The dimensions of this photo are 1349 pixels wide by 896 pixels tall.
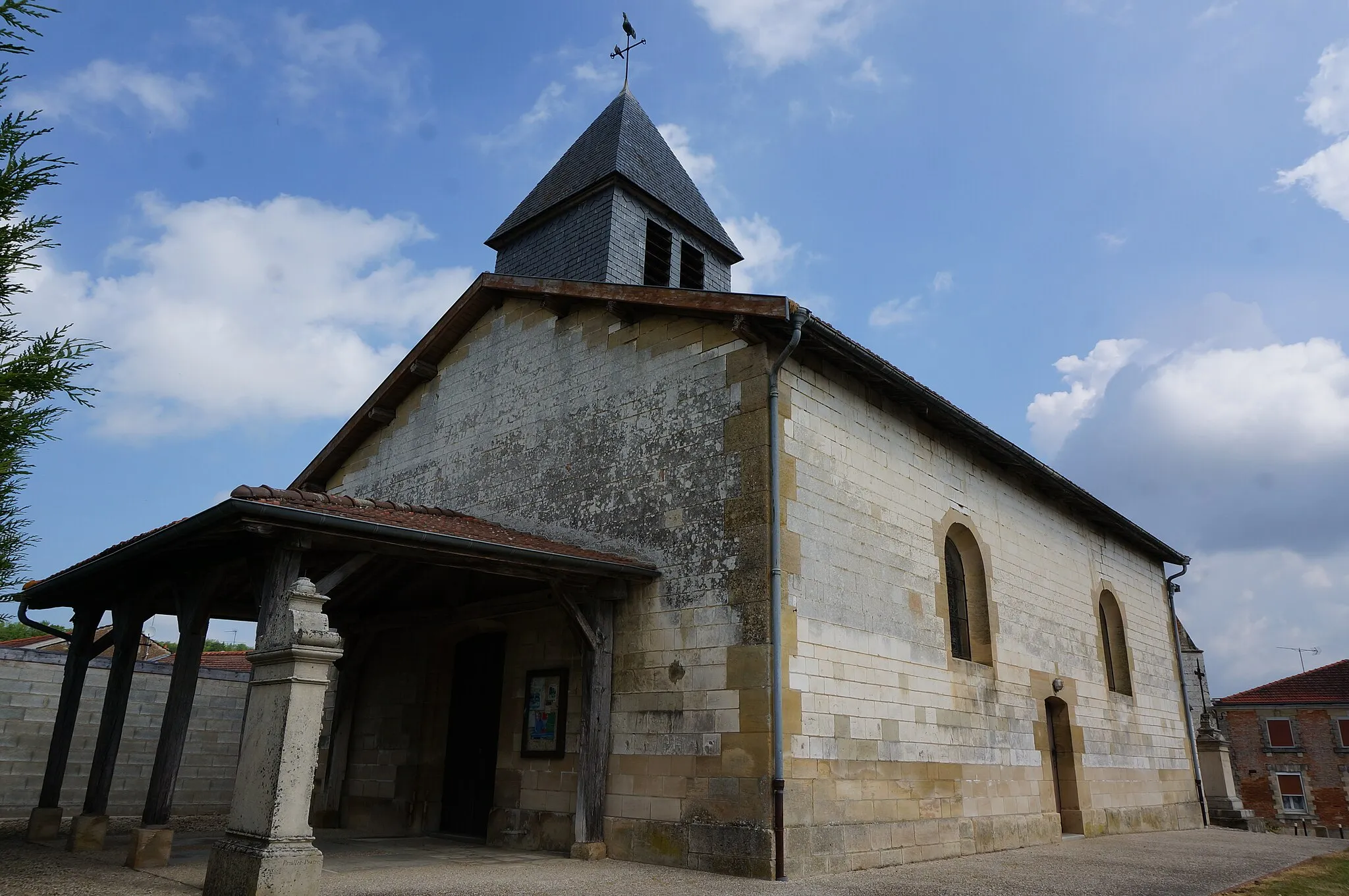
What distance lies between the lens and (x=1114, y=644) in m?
14.1

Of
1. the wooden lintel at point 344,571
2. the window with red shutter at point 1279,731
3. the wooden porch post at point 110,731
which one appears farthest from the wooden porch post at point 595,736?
the window with red shutter at point 1279,731

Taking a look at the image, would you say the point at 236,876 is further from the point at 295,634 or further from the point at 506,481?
the point at 506,481

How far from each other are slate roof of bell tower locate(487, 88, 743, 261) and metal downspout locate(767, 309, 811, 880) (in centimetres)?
594

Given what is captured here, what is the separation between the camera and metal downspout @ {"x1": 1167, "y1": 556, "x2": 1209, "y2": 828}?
1472 centimetres

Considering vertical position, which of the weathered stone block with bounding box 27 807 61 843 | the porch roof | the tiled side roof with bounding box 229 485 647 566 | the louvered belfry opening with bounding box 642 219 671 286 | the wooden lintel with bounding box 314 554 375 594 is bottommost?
the weathered stone block with bounding box 27 807 61 843

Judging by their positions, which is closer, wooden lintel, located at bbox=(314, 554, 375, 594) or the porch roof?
the porch roof

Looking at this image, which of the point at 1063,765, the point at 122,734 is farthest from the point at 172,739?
the point at 1063,765

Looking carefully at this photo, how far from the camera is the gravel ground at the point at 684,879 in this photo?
5641mm

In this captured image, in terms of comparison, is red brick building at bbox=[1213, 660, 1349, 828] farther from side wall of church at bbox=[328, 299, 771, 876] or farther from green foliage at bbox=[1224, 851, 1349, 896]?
side wall of church at bbox=[328, 299, 771, 876]

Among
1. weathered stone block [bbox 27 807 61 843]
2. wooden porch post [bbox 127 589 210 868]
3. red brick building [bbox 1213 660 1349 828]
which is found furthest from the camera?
red brick building [bbox 1213 660 1349 828]

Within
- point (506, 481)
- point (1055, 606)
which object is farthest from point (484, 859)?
point (1055, 606)

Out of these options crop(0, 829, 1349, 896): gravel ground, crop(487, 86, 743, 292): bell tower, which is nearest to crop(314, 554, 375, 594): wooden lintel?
crop(0, 829, 1349, 896): gravel ground

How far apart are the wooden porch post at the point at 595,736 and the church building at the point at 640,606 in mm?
31

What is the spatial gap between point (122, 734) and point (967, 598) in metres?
10.0
